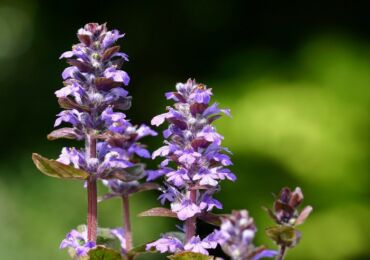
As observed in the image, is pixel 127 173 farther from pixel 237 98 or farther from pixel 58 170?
pixel 237 98

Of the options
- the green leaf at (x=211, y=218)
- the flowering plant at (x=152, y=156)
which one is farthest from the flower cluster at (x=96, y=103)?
the green leaf at (x=211, y=218)

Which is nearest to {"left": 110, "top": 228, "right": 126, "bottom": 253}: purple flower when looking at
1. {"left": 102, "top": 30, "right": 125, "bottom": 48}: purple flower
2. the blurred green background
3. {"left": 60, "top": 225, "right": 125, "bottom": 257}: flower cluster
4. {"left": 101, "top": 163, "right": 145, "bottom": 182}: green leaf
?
{"left": 60, "top": 225, "right": 125, "bottom": 257}: flower cluster

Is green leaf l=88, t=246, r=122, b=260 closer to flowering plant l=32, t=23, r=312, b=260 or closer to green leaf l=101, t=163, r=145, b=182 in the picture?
flowering plant l=32, t=23, r=312, b=260

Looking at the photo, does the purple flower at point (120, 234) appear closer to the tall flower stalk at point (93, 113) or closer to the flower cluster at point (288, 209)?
the tall flower stalk at point (93, 113)

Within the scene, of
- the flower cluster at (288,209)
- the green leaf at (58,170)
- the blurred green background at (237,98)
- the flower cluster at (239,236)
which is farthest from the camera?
the blurred green background at (237,98)

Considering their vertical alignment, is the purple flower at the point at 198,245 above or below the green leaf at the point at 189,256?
above

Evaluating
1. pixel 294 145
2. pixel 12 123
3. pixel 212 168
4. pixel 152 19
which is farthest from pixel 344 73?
pixel 212 168

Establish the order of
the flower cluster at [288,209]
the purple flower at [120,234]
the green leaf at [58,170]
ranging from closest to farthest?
the flower cluster at [288,209] → the green leaf at [58,170] → the purple flower at [120,234]
